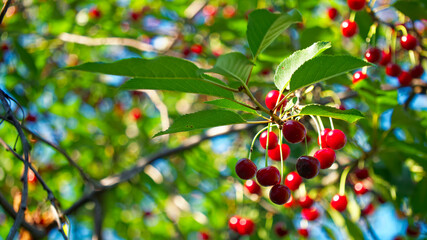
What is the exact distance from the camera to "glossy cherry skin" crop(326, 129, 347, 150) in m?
1.30

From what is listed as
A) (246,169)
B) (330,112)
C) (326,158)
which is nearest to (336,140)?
(326,158)

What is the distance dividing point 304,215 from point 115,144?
2.28 metres

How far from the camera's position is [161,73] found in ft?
3.44

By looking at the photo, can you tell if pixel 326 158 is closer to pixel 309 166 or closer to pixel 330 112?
pixel 309 166

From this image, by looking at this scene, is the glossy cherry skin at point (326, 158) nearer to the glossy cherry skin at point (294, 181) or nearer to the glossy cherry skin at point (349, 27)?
the glossy cherry skin at point (294, 181)

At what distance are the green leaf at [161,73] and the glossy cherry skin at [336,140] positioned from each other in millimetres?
410

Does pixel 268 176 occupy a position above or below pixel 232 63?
below

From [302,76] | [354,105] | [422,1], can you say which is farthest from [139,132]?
[302,76]

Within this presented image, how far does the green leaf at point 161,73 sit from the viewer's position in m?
0.97

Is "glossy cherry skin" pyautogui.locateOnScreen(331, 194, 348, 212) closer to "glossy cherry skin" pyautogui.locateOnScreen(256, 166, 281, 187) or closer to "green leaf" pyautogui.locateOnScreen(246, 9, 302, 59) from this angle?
"glossy cherry skin" pyautogui.locateOnScreen(256, 166, 281, 187)

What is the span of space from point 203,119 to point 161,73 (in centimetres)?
24

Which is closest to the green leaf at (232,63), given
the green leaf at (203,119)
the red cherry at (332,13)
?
the green leaf at (203,119)

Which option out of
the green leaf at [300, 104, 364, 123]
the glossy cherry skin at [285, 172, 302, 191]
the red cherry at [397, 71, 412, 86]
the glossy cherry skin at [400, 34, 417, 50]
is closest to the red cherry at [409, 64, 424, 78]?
the red cherry at [397, 71, 412, 86]

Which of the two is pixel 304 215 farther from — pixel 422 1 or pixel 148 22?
pixel 148 22
